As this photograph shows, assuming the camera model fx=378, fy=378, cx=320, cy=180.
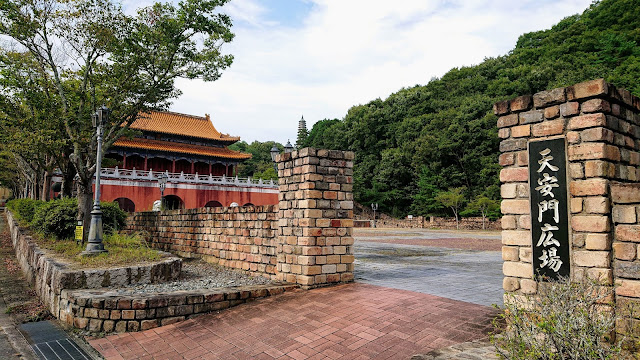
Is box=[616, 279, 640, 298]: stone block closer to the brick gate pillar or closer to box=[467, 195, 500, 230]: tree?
the brick gate pillar

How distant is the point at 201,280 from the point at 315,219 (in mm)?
2831

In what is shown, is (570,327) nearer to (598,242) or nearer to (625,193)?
(598,242)

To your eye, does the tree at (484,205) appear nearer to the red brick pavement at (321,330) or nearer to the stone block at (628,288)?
the red brick pavement at (321,330)

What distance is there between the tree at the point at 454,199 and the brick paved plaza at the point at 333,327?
27925mm

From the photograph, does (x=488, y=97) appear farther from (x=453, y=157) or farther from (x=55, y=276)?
(x=55, y=276)

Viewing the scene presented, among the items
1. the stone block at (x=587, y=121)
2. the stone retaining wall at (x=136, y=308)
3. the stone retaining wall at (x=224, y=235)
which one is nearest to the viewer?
the stone block at (x=587, y=121)

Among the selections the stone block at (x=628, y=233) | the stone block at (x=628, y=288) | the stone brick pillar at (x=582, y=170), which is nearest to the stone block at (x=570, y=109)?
the stone brick pillar at (x=582, y=170)

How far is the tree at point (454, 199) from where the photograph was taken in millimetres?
32688

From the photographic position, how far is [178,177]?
100ft

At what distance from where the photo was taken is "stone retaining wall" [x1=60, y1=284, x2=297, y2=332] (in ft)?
16.6

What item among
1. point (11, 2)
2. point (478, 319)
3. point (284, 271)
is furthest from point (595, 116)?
point (11, 2)

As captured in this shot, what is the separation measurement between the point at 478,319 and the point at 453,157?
115 feet

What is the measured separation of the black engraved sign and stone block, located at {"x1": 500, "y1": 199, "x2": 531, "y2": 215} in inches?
3.1

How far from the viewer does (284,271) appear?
650cm
